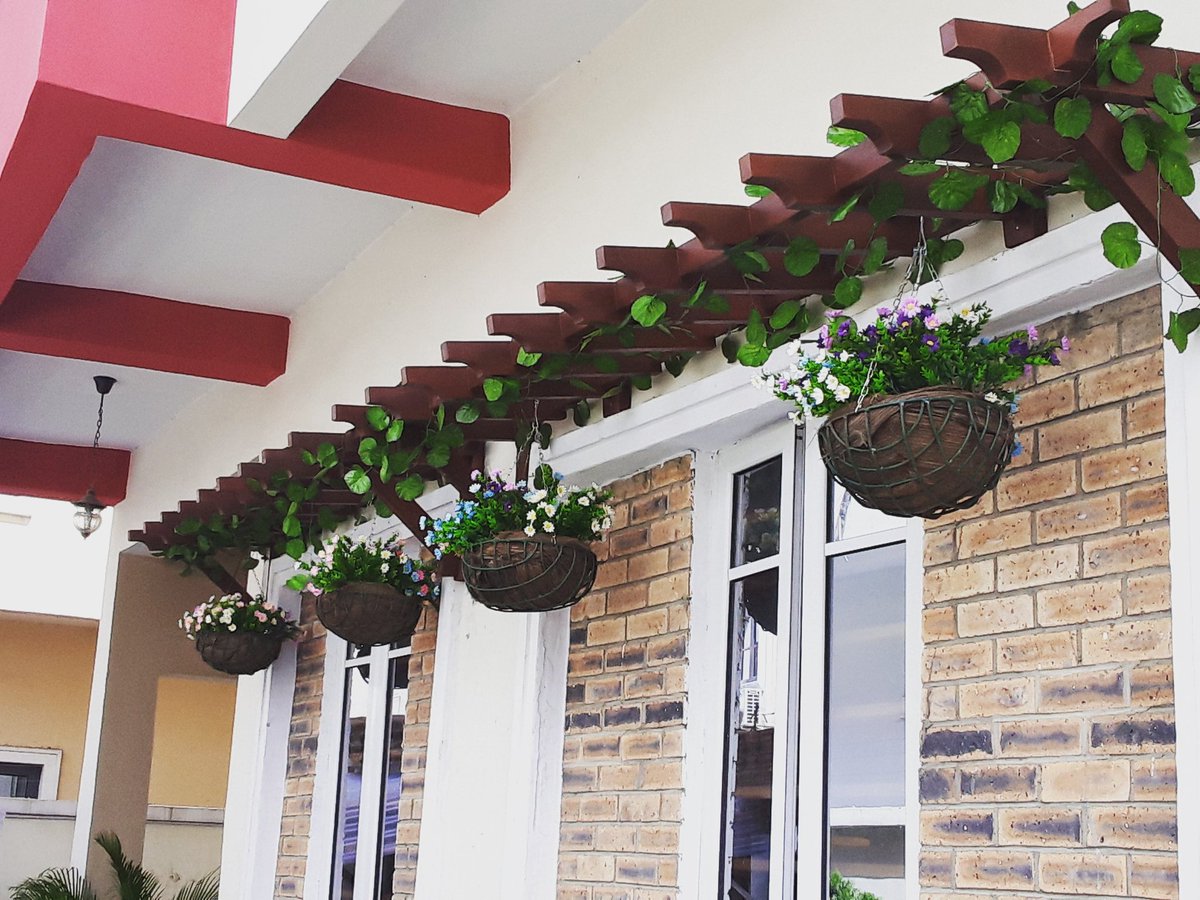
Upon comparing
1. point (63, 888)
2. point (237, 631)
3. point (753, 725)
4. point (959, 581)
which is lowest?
point (63, 888)

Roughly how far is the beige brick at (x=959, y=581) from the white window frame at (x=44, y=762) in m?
10.1

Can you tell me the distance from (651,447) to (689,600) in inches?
15.5

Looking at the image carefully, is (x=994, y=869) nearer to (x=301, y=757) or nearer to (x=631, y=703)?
(x=631, y=703)

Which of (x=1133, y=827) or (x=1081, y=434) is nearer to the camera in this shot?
(x=1133, y=827)

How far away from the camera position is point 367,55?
13.2ft

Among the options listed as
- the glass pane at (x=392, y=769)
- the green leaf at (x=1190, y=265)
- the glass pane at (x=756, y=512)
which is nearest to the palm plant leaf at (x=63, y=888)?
the glass pane at (x=392, y=769)

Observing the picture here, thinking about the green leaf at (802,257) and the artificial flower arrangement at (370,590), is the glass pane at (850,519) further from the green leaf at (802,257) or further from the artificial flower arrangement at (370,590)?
the artificial flower arrangement at (370,590)

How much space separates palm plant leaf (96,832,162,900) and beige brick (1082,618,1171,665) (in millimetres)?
5415

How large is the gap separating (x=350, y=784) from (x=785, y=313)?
10.1 feet

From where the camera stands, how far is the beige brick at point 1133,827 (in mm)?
2316

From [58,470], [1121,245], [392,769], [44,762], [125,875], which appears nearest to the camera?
[1121,245]

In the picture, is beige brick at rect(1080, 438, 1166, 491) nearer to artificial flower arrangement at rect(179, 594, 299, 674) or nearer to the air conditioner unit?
the air conditioner unit

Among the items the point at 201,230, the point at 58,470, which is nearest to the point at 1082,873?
the point at 201,230

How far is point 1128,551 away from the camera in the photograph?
249 centimetres
